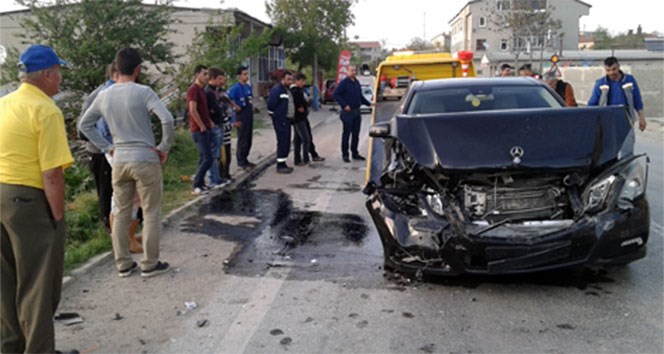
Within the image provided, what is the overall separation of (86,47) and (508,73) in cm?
797

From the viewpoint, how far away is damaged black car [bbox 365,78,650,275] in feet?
14.8

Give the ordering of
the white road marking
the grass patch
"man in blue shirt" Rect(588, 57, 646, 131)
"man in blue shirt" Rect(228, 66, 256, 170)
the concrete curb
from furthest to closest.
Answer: "man in blue shirt" Rect(228, 66, 256, 170), "man in blue shirt" Rect(588, 57, 646, 131), the white road marking, the grass patch, the concrete curb

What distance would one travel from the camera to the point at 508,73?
12359 millimetres

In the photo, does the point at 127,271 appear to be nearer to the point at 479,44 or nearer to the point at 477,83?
the point at 477,83

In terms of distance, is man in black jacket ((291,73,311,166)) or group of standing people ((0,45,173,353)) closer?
group of standing people ((0,45,173,353))

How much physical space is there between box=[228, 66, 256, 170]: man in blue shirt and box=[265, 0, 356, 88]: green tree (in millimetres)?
21461

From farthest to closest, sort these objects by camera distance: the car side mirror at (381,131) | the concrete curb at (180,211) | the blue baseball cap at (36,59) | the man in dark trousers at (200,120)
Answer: the man in dark trousers at (200,120) < the car side mirror at (381,131) < the concrete curb at (180,211) < the blue baseball cap at (36,59)

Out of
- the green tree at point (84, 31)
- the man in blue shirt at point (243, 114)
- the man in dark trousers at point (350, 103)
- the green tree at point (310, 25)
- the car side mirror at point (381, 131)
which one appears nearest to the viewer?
the car side mirror at point (381, 131)

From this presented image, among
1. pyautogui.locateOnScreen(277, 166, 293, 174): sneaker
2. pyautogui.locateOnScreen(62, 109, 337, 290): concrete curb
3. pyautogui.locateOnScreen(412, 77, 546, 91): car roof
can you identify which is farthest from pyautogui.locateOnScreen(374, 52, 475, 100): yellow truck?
pyautogui.locateOnScreen(412, 77, 546, 91): car roof

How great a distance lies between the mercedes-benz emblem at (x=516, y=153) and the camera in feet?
15.0

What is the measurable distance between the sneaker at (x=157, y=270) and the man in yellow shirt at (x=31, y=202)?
5.77 feet

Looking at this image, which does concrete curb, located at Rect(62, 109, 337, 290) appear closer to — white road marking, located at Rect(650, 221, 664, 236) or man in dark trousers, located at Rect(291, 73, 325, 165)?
man in dark trousers, located at Rect(291, 73, 325, 165)

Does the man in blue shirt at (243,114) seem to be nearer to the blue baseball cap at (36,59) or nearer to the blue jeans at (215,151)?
the blue jeans at (215,151)

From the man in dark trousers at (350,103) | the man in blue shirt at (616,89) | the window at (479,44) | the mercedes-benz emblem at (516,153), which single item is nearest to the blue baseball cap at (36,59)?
the mercedes-benz emblem at (516,153)
